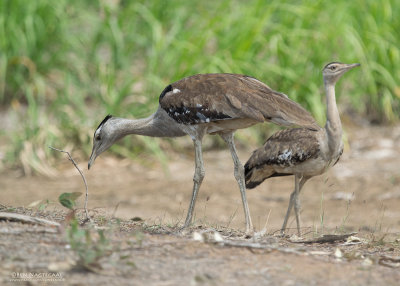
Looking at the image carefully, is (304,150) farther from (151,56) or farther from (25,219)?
(151,56)

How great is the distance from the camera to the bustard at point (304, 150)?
5.63 metres

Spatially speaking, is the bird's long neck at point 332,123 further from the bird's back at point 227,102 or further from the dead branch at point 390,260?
the dead branch at point 390,260

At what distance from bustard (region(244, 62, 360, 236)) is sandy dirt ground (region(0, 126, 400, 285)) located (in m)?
0.40

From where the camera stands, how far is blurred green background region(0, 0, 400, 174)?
30.5ft

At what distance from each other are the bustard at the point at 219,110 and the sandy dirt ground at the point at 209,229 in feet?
2.12

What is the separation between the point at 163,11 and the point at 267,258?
264 inches

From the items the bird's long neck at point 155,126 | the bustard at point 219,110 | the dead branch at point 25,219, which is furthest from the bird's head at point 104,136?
the dead branch at point 25,219

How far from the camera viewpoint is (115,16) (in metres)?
10.1

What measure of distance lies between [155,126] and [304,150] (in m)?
1.23

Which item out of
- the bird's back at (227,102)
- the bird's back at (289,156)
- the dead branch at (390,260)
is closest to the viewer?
the dead branch at (390,260)

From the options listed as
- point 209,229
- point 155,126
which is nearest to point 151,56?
point 155,126

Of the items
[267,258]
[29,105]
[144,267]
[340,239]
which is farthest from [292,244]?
[29,105]

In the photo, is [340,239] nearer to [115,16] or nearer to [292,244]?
[292,244]

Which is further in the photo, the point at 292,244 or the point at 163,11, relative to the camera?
the point at 163,11
